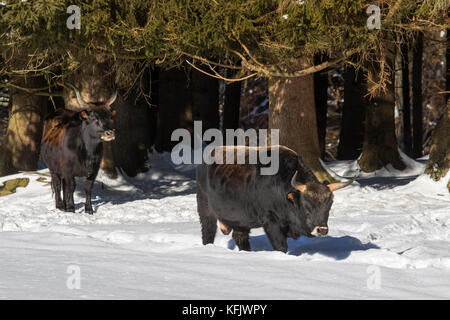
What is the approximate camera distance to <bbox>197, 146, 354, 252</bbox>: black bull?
26.9ft

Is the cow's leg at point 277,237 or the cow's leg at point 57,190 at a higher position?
the cow's leg at point 277,237

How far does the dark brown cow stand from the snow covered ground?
0.46 m

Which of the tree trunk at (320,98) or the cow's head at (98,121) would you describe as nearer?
the cow's head at (98,121)

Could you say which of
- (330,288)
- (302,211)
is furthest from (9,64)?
(330,288)

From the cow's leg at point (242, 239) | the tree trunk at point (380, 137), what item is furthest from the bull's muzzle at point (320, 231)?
the tree trunk at point (380, 137)

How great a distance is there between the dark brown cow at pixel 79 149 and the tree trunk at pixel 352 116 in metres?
9.31

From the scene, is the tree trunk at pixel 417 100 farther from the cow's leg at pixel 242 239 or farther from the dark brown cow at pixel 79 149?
the cow's leg at pixel 242 239

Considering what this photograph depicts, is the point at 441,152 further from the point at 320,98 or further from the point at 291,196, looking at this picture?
the point at 320,98

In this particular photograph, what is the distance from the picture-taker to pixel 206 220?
958cm

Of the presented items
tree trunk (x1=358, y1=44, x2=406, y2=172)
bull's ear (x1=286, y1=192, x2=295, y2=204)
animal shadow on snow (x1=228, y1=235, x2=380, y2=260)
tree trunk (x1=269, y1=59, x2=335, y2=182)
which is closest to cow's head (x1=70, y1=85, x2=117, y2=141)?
tree trunk (x1=269, y1=59, x2=335, y2=182)

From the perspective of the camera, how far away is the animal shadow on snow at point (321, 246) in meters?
9.10

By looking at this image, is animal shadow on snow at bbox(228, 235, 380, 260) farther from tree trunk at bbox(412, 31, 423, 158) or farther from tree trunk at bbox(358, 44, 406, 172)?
tree trunk at bbox(412, 31, 423, 158)

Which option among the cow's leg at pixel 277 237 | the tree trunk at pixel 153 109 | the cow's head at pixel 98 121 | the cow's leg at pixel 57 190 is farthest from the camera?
the tree trunk at pixel 153 109

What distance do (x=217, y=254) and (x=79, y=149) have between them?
23.0ft
